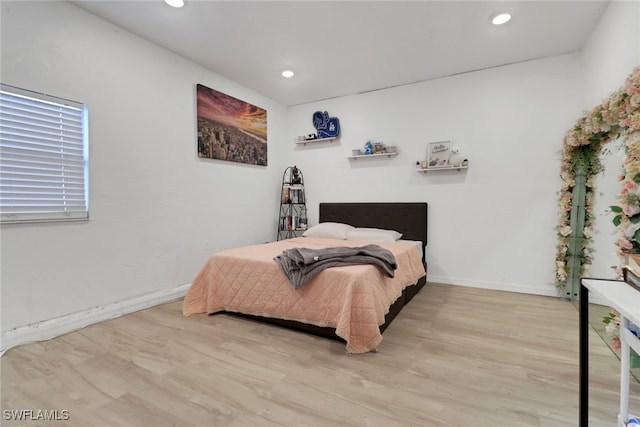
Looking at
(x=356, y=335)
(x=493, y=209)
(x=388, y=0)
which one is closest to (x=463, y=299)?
(x=493, y=209)

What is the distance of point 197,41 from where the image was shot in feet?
8.87

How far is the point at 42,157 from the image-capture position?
209 cm

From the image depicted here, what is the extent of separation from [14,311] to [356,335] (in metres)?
2.39

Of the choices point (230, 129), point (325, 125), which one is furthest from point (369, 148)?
point (230, 129)

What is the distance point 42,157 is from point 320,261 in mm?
2234

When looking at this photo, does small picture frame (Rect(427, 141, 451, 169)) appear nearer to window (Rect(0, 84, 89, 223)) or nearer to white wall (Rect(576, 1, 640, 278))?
white wall (Rect(576, 1, 640, 278))

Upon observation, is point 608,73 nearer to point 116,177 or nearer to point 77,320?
point 116,177

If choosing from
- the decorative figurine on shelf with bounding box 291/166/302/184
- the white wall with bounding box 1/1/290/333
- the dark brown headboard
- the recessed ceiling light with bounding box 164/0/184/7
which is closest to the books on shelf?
the dark brown headboard

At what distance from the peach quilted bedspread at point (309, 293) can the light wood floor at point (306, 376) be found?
0.51 ft

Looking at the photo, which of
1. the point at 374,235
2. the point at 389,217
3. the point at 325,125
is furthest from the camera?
the point at 325,125

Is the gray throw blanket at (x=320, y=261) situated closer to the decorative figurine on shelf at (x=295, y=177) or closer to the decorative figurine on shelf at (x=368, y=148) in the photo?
the decorative figurine on shelf at (x=368, y=148)

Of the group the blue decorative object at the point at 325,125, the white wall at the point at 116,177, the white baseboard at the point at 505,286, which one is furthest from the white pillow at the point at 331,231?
the blue decorative object at the point at 325,125

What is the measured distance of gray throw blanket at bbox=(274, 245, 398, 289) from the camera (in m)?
2.07

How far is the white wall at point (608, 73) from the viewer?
1.88 meters
